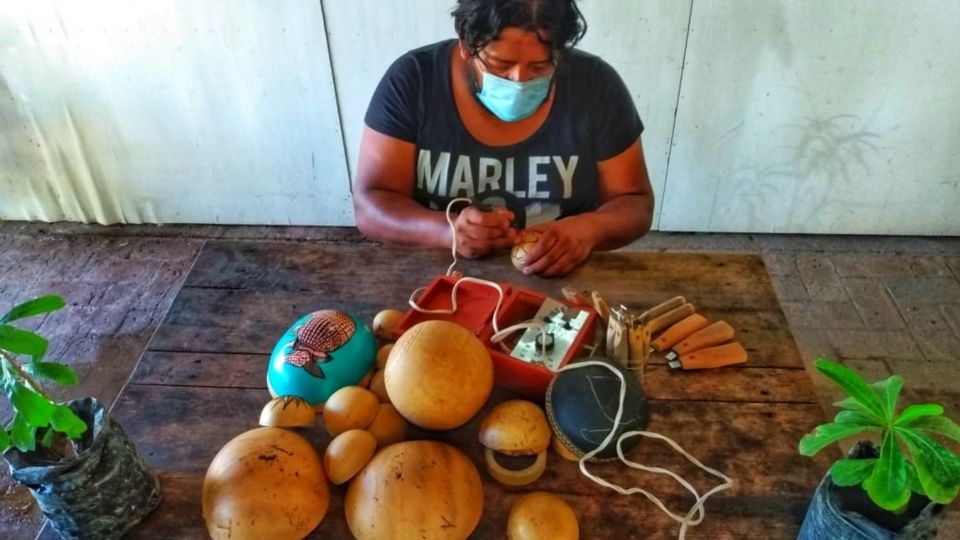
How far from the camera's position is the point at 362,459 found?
0.85 m

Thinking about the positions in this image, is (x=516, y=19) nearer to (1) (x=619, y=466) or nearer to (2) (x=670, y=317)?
(2) (x=670, y=317)

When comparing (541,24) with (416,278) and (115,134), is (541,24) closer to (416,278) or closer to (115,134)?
(416,278)

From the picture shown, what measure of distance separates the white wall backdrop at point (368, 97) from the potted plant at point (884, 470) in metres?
1.67

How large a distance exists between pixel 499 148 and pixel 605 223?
0.30 m

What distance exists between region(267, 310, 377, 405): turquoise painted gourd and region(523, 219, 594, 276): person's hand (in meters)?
0.38

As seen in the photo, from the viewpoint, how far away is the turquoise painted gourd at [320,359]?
38.1 inches

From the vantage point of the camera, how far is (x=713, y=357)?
43.0 inches

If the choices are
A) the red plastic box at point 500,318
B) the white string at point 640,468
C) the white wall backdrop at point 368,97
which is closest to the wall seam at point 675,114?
the white wall backdrop at point 368,97

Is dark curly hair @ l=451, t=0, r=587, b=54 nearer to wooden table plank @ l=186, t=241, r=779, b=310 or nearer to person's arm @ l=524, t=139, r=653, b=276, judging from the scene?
person's arm @ l=524, t=139, r=653, b=276

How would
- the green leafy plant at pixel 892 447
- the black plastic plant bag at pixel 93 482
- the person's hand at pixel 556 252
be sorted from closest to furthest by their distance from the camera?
the green leafy plant at pixel 892 447 < the black plastic plant bag at pixel 93 482 < the person's hand at pixel 556 252

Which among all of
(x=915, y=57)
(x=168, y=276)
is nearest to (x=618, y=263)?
(x=915, y=57)

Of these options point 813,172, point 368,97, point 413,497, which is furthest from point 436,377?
point 813,172

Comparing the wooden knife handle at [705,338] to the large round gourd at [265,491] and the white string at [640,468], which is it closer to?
the white string at [640,468]

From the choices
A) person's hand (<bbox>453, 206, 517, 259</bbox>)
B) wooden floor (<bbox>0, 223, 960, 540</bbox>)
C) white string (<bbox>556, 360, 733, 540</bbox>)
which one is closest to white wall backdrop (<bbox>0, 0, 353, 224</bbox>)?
wooden floor (<bbox>0, 223, 960, 540</bbox>)
